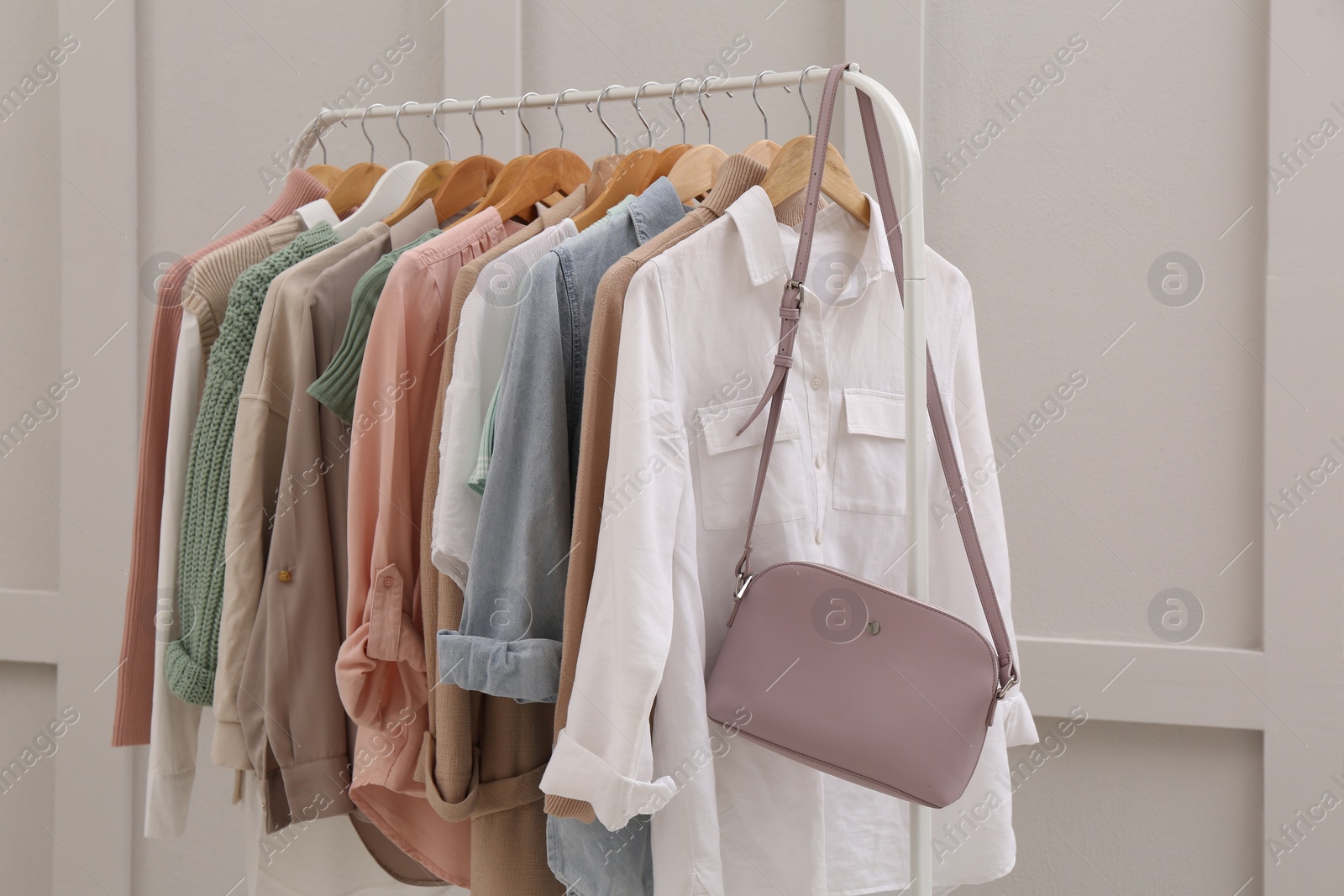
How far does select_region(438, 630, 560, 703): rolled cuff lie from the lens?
109 cm

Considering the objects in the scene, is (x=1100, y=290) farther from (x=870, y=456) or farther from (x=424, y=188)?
(x=424, y=188)

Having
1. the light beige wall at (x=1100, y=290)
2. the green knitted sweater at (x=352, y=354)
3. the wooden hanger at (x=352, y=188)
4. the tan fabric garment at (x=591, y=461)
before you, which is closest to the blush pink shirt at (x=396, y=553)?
the green knitted sweater at (x=352, y=354)

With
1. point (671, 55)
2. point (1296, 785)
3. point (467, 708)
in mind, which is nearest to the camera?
point (467, 708)

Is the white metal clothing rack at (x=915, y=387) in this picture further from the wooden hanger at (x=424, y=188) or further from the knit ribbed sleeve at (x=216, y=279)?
the knit ribbed sleeve at (x=216, y=279)

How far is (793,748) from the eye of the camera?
1024mm

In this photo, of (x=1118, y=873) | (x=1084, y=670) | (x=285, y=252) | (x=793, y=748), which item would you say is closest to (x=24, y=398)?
(x=285, y=252)

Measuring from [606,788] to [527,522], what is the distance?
0.30m

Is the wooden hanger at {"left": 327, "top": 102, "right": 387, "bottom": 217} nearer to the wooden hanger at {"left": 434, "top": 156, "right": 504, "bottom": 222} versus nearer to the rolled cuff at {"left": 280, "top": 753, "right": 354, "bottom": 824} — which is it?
the wooden hanger at {"left": 434, "top": 156, "right": 504, "bottom": 222}

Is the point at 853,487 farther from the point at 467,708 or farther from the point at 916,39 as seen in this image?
the point at 916,39

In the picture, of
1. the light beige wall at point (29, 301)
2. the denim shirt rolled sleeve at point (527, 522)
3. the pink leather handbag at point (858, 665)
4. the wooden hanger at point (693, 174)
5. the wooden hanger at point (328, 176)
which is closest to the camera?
the pink leather handbag at point (858, 665)

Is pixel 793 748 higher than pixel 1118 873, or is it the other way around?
pixel 793 748

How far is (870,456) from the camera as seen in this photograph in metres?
1.19

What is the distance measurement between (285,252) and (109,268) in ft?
3.92

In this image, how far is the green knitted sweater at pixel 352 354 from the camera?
127 centimetres
